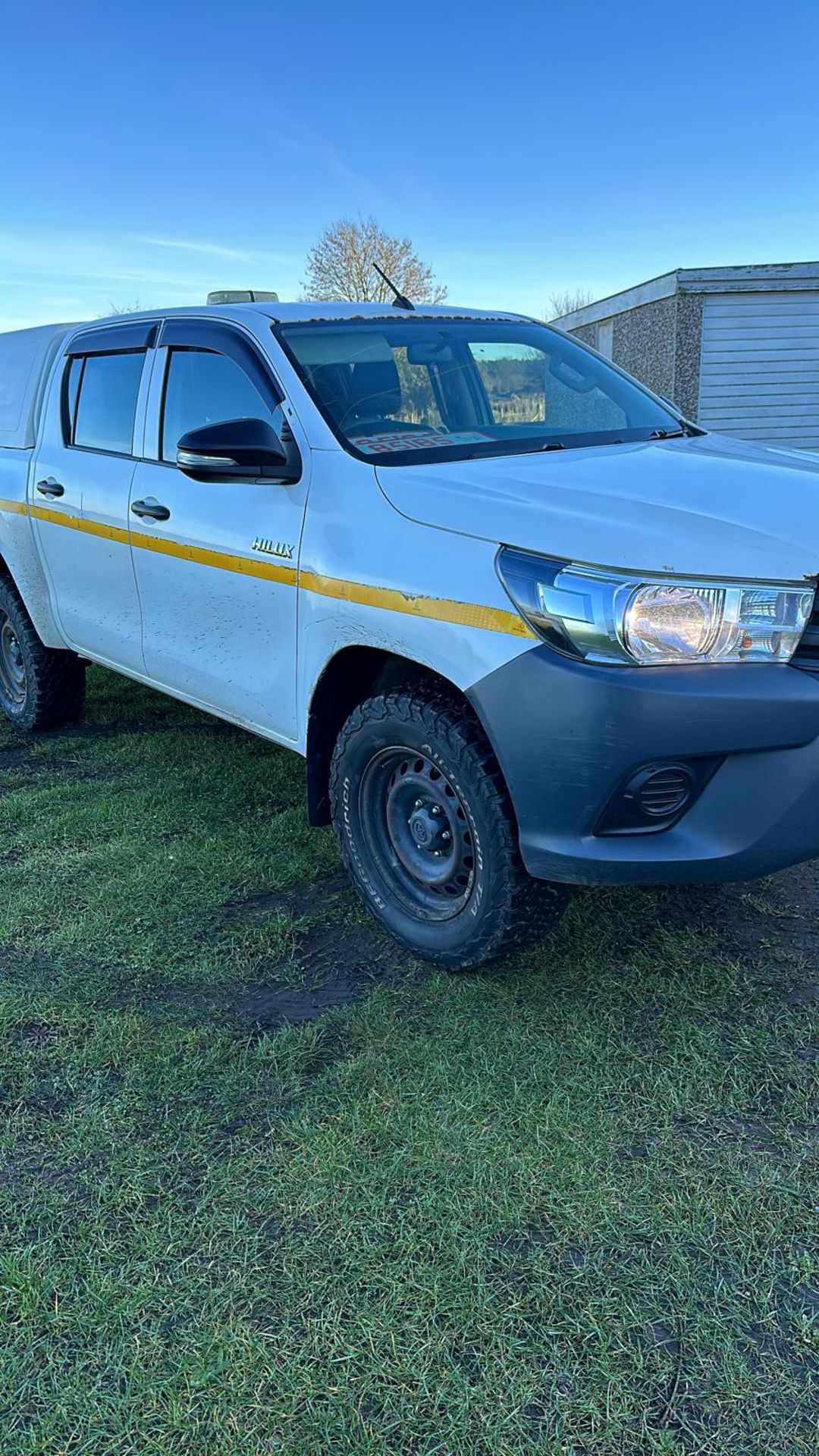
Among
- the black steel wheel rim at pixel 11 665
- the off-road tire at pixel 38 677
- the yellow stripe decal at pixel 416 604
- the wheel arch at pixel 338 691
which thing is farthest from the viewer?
the black steel wheel rim at pixel 11 665

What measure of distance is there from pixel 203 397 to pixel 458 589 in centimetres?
171

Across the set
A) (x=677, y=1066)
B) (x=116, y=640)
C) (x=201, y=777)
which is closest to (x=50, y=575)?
(x=116, y=640)

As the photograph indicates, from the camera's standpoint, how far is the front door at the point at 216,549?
3.26 meters

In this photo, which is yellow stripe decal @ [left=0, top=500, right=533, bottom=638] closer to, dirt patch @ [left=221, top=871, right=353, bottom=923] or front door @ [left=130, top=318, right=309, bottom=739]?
front door @ [left=130, top=318, right=309, bottom=739]

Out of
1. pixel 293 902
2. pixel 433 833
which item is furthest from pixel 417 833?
pixel 293 902

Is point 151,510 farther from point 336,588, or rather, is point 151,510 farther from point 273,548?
point 336,588

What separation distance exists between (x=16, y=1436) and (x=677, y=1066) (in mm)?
1585

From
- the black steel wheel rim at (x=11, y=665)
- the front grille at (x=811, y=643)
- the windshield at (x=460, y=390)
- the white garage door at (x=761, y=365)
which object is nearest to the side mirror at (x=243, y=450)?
the windshield at (x=460, y=390)

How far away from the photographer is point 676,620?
7.59 ft

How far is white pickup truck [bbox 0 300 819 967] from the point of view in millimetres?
2320

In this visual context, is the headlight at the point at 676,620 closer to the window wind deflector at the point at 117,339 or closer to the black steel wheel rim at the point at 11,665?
the window wind deflector at the point at 117,339

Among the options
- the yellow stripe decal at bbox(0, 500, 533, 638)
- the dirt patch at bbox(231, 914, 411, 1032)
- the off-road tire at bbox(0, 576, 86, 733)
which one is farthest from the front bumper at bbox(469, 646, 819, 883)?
the off-road tire at bbox(0, 576, 86, 733)

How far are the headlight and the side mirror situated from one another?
1184 millimetres

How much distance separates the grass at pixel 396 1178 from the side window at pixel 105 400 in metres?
1.87
